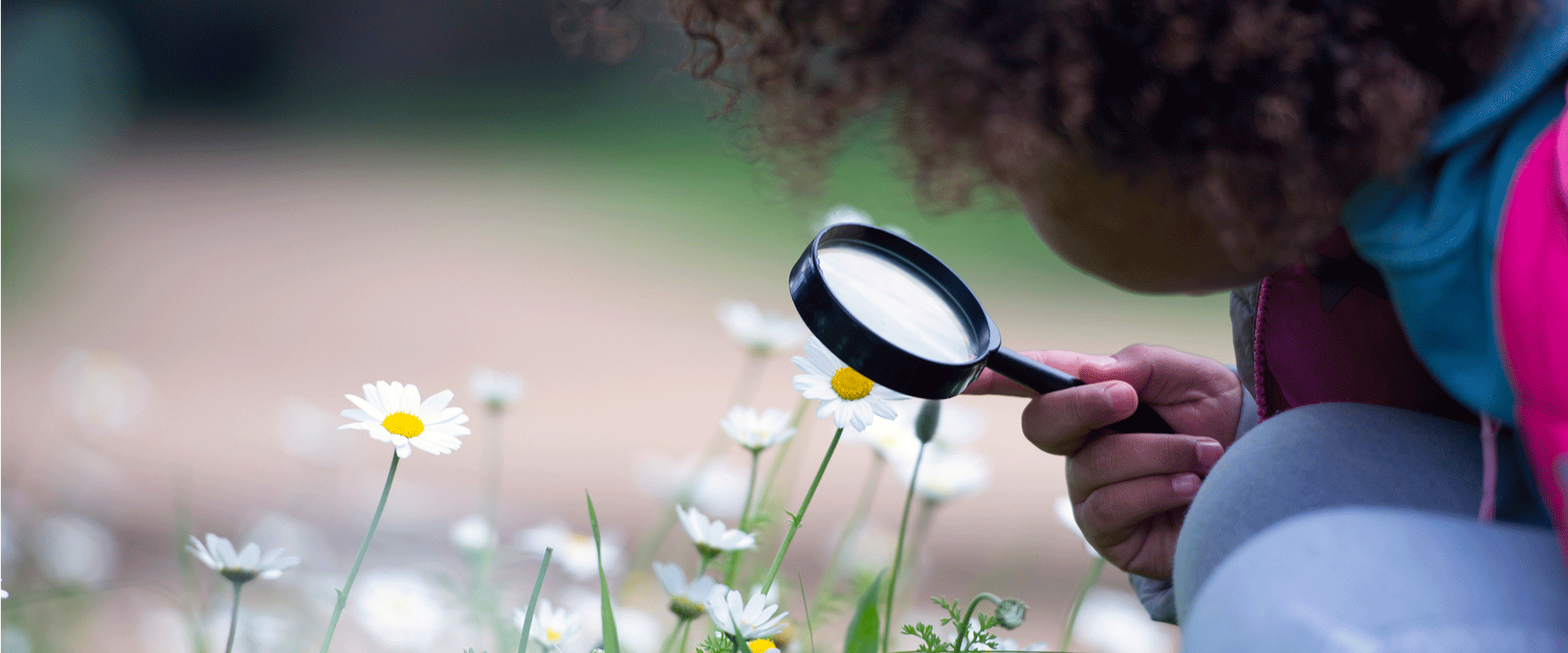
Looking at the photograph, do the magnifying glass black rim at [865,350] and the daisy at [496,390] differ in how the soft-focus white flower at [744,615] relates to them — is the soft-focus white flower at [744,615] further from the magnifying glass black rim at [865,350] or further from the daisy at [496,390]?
the daisy at [496,390]

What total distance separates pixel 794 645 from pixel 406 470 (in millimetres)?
1053

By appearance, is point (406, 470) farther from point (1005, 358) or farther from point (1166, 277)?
point (1166, 277)

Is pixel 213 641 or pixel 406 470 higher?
pixel 406 470

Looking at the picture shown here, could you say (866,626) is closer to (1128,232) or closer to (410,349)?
(1128,232)

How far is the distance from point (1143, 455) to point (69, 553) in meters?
0.66

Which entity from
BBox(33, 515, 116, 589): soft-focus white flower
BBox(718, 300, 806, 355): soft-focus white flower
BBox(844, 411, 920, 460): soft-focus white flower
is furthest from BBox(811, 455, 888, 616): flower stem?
BBox(33, 515, 116, 589): soft-focus white flower

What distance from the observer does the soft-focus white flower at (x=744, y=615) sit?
0.52 m

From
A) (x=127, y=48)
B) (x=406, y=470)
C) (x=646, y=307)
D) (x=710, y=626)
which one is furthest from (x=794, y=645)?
(x=127, y=48)

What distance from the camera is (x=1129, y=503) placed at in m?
0.65

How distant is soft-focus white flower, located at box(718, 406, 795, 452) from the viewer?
675mm

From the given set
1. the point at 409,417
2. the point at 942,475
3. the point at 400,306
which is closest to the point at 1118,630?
the point at 942,475

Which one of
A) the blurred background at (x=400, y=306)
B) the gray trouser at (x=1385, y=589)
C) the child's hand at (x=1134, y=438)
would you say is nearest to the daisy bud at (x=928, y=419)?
the child's hand at (x=1134, y=438)

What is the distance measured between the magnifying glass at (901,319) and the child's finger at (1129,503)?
0.03 m

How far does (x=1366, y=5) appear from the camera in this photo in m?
0.40
